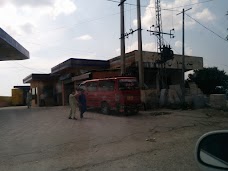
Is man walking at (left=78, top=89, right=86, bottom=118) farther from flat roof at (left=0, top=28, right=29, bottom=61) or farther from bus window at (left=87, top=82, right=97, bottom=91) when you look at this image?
flat roof at (left=0, top=28, right=29, bottom=61)

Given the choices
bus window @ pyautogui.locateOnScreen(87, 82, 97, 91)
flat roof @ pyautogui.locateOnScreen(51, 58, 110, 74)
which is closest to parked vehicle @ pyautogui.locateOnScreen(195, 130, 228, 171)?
bus window @ pyautogui.locateOnScreen(87, 82, 97, 91)

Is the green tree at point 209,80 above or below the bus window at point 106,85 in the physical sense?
above

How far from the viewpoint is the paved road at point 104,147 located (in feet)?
22.3

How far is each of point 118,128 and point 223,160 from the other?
9571 mm

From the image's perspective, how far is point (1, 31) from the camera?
23.1m

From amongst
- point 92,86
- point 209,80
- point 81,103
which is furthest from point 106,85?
point 209,80

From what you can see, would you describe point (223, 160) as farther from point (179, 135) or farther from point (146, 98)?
point (146, 98)

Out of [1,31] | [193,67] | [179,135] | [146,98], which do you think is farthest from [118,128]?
[193,67]

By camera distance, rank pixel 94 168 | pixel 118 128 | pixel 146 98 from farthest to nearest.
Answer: pixel 146 98
pixel 118 128
pixel 94 168

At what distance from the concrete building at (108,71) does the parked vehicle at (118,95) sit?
6.43 m

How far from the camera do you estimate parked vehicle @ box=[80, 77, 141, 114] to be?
16.4 metres

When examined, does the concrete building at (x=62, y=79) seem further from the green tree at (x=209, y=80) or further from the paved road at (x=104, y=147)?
the green tree at (x=209, y=80)

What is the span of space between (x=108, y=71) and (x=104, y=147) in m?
16.6

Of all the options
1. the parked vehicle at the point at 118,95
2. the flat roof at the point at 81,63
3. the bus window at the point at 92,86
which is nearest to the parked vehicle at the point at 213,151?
the parked vehicle at the point at 118,95
